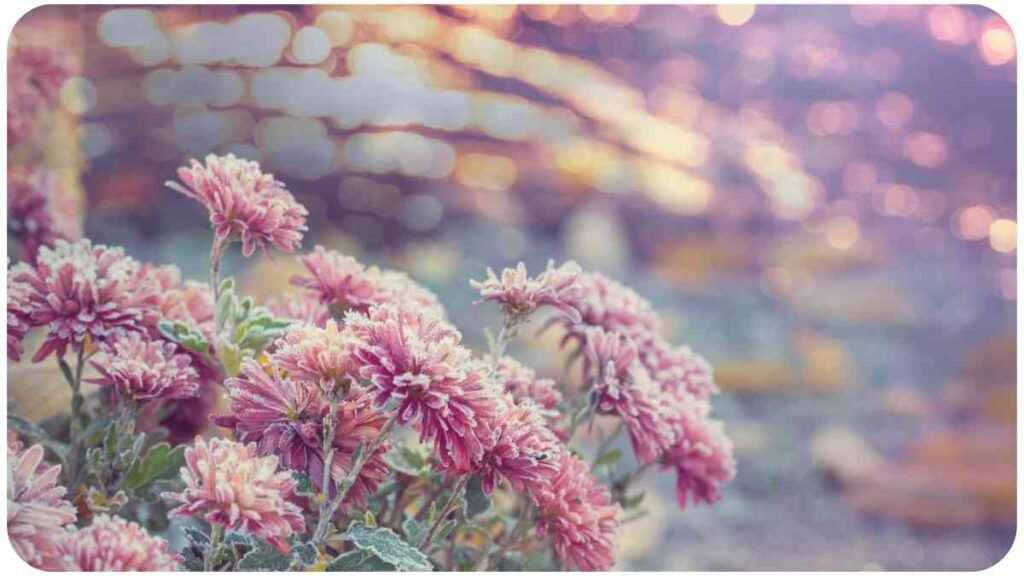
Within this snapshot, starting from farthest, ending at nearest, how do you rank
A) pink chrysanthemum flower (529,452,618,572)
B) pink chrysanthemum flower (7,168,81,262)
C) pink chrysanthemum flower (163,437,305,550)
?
pink chrysanthemum flower (7,168,81,262) < pink chrysanthemum flower (529,452,618,572) < pink chrysanthemum flower (163,437,305,550)

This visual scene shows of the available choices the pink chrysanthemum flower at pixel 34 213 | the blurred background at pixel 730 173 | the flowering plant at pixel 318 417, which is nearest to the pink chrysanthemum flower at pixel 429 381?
the flowering plant at pixel 318 417

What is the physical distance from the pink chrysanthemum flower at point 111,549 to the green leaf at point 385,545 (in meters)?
0.14

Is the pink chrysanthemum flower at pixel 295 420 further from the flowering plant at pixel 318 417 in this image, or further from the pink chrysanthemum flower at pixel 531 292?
the pink chrysanthemum flower at pixel 531 292

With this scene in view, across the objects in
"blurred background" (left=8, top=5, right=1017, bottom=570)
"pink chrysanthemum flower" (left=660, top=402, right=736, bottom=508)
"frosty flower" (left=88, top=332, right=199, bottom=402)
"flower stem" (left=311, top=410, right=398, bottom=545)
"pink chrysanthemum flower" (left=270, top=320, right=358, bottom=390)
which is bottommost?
"flower stem" (left=311, top=410, right=398, bottom=545)

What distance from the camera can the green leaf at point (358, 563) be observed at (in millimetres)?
722

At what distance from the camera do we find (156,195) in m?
0.98

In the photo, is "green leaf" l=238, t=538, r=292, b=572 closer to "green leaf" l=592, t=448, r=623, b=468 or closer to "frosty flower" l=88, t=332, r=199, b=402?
"frosty flower" l=88, t=332, r=199, b=402

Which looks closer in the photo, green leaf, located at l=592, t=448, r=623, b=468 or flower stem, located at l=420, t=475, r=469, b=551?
flower stem, located at l=420, t=475, r=469, b=551

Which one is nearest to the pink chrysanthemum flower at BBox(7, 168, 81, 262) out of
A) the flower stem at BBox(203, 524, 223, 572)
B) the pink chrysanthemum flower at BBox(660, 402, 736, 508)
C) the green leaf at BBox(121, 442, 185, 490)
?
the green leaf at BBox(121, 442, 185, 490)

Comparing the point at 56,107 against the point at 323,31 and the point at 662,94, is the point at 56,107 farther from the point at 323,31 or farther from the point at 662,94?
the point at 662,94

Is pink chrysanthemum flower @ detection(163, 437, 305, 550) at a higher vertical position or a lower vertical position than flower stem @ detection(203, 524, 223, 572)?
higher

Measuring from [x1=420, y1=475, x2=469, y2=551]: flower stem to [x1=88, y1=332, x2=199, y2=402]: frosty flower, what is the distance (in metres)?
0.22

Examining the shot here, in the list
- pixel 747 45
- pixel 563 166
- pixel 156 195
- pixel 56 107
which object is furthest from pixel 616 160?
pixel 56 107

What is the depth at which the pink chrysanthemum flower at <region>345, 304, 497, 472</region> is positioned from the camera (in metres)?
0.66
